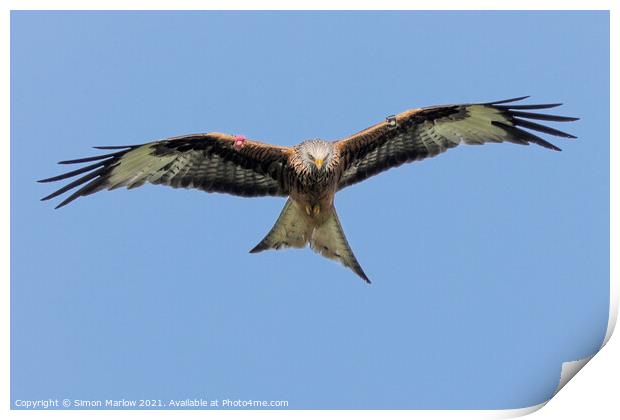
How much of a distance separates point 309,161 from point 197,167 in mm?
706

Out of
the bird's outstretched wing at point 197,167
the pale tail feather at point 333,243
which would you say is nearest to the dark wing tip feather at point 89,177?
the bird's outstretched wing at point 197,167

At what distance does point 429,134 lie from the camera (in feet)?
16.8

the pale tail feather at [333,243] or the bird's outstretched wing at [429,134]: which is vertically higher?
the bird's outstretched wing at [429,134]

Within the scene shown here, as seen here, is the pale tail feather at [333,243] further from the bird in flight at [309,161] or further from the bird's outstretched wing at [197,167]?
the bird's outstretched wing at [197,167]

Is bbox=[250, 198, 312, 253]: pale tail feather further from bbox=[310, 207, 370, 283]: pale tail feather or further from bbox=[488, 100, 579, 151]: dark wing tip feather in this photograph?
bbox=[488, 100, 579, 151]: dark wing tip feather

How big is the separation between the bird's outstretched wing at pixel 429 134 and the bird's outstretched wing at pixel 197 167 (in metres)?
0.44

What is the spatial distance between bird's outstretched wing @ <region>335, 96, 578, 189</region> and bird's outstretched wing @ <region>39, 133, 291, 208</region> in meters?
0.44

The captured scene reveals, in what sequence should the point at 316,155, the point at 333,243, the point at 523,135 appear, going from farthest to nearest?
1. the point at 333,243
2. the point at 523,135
3. the point at 316,155

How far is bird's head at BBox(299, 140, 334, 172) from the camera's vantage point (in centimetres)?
481

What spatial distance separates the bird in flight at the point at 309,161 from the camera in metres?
4.89

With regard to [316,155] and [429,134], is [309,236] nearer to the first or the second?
[316,155]

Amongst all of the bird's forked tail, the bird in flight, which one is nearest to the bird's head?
the bird in flight

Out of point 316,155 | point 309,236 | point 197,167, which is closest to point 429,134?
point 316,155
